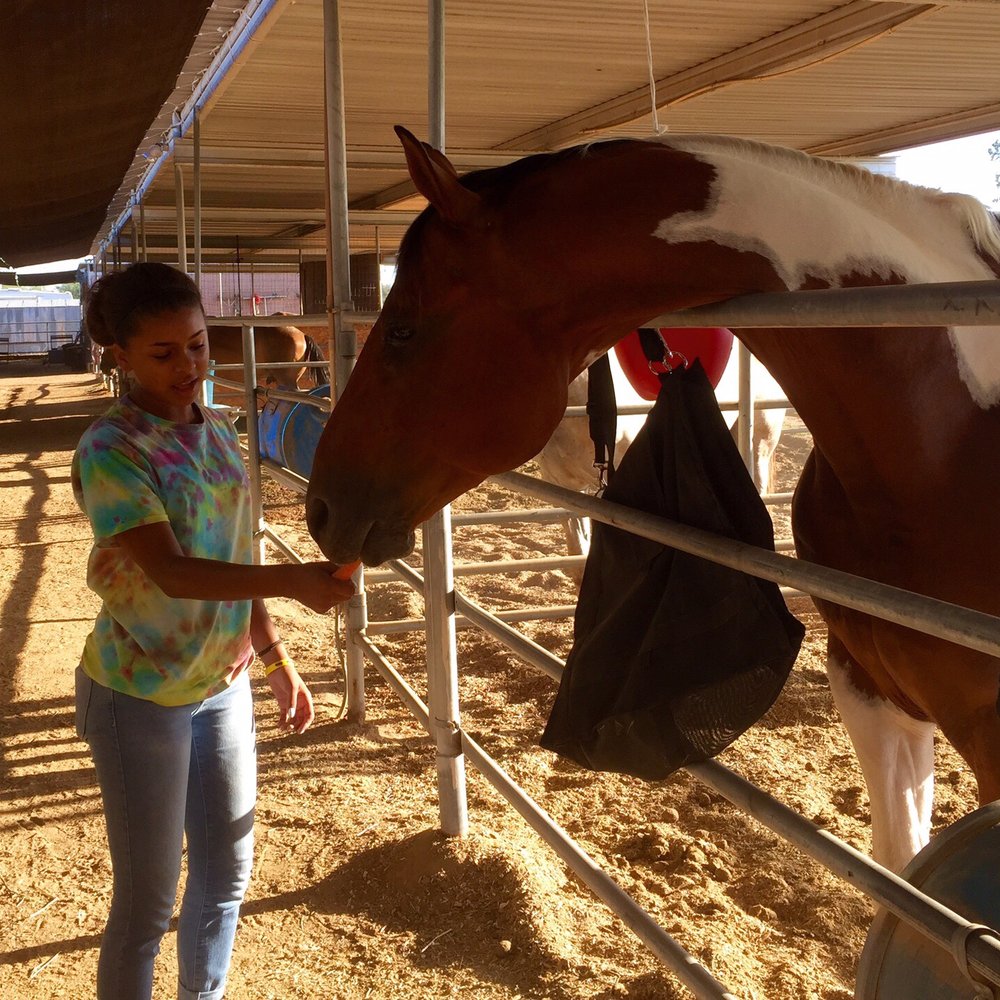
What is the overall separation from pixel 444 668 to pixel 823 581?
184 centimetres

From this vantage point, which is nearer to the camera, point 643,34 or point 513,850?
point 513,850

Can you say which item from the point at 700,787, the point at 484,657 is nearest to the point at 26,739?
the point at 484,657

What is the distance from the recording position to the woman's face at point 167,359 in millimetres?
1721

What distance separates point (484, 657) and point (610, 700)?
2998 mm

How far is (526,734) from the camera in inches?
143

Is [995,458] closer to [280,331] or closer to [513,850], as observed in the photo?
[513,850]

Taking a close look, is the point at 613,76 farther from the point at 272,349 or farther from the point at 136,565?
the point at 272,349

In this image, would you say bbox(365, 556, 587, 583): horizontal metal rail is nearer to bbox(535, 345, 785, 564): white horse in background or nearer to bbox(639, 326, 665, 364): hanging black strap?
bbox(535, 345, 785, 564): white horse in background

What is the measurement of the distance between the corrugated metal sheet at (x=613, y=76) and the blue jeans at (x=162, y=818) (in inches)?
91.9

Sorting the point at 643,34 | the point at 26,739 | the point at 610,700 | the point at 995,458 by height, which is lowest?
the point at 26,739

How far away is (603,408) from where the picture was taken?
163cm

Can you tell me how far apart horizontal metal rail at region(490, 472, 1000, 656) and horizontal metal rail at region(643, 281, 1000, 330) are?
247 mm

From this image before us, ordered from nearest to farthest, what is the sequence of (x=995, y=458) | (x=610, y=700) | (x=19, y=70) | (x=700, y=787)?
1. (x=995, y=458)
2. (x=610, y=700)
3. (x=700, y=787)
4. (x=19, y=70)

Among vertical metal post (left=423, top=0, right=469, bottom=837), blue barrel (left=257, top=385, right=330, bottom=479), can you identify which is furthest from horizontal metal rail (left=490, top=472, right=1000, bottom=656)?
blue barrel (left=257, top=385, right=330, bottom=479)
